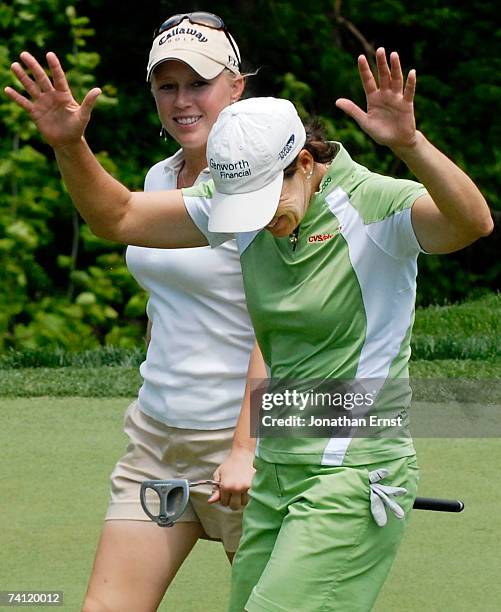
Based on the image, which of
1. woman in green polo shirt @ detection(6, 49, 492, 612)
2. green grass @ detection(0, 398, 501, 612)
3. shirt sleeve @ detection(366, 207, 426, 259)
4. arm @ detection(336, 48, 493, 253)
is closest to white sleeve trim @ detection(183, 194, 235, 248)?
woman in green polo shirt @ detection(6, 49, 492, 612)

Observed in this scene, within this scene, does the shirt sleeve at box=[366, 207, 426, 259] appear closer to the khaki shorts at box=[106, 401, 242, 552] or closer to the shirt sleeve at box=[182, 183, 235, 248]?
the shirt sleeve at box=[182, 183, 235, 248]

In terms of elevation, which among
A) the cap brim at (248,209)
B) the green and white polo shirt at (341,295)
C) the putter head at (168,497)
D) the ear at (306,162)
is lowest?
the putter head at (168,497)

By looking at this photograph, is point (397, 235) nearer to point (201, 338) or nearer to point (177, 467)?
point (201, 338)

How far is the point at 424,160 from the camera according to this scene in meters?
2.94

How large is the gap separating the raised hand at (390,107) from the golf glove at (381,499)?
69 cm

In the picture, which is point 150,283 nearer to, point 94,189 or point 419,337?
point 94,189

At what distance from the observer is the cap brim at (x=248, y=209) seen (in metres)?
3.05

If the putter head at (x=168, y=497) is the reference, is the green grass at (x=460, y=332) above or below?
below

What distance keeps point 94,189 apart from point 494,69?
12.0 m

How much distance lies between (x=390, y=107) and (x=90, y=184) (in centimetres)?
76

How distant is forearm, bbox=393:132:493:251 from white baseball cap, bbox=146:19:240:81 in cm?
103

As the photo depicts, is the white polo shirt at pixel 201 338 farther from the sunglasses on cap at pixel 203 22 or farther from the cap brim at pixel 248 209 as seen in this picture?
the cap brim at pixel 248 209

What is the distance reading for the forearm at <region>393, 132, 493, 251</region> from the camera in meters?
2.92

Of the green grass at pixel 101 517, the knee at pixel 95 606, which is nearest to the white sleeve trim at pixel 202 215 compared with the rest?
the knee at pixel 95 606
